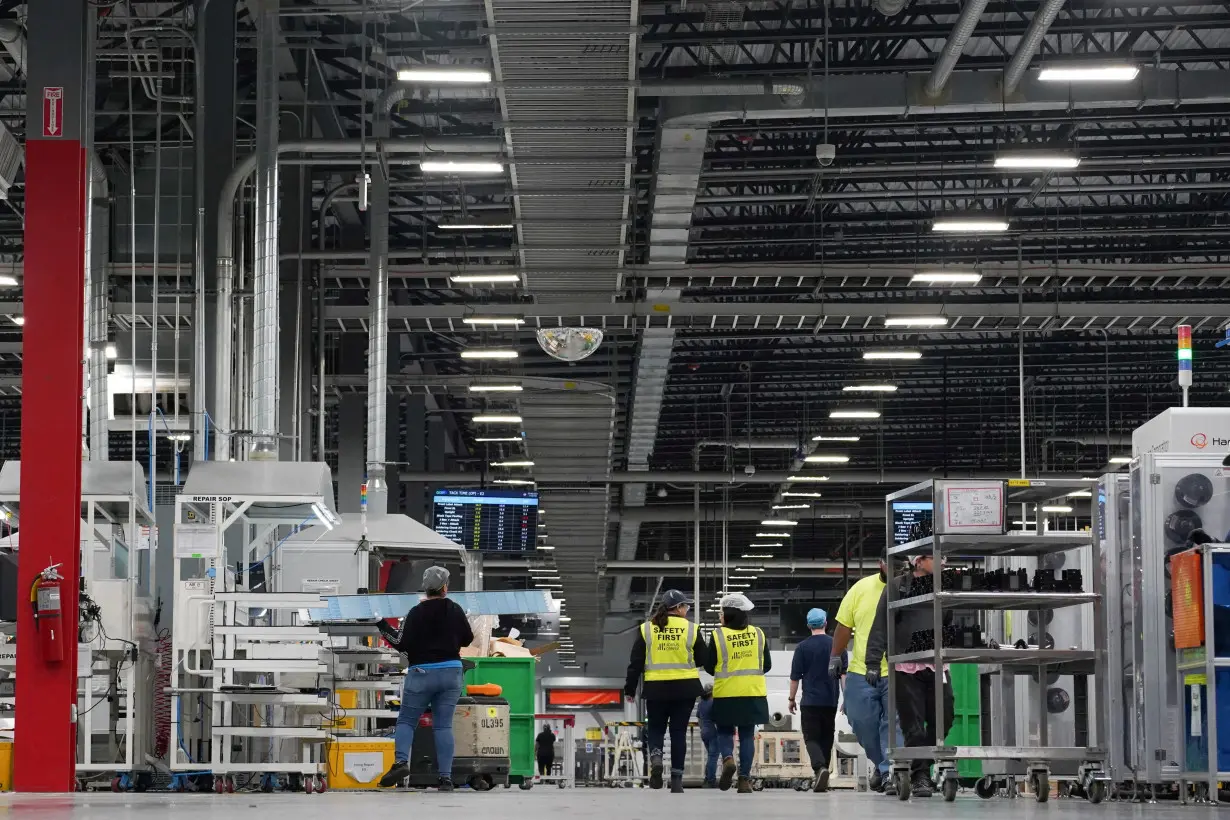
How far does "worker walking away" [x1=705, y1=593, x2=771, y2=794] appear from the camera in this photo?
1257 centimetres

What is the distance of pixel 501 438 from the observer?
102 feet

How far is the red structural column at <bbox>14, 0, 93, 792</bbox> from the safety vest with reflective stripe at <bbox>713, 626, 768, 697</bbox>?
15.8 ft

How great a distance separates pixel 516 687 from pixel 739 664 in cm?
275

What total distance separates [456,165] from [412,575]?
458 centimetres

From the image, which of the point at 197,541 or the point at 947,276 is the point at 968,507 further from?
the point at 947,276

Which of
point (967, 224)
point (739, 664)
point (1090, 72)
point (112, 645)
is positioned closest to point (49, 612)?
point (112, 645)

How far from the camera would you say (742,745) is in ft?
41.4

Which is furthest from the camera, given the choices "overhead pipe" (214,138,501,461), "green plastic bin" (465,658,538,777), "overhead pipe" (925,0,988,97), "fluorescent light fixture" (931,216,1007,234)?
"fluorescent light fixture" (931,216,1007,234)

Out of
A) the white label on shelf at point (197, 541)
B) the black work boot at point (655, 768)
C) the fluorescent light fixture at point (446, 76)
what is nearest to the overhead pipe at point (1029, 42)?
the fluorescent light fixture at point (446, 76)

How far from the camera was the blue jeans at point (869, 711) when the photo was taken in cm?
1095

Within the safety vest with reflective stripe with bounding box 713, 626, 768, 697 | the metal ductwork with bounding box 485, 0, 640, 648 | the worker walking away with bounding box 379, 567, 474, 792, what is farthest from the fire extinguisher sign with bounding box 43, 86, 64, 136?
the safety vest with reflective stripe with bounding box 713, 626, 768, 697

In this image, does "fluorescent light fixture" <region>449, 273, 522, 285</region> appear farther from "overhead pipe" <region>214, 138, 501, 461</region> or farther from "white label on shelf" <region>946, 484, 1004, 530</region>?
"white label on shelf" <region>946, 484, 1004, 530</region>

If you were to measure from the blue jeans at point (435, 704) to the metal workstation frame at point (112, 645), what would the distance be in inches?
86.2

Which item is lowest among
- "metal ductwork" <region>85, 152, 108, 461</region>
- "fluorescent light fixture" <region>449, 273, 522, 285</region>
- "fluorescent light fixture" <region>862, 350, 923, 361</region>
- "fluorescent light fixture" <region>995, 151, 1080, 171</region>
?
"metal ductwork" <region>85, 152, 108, 461</region>
